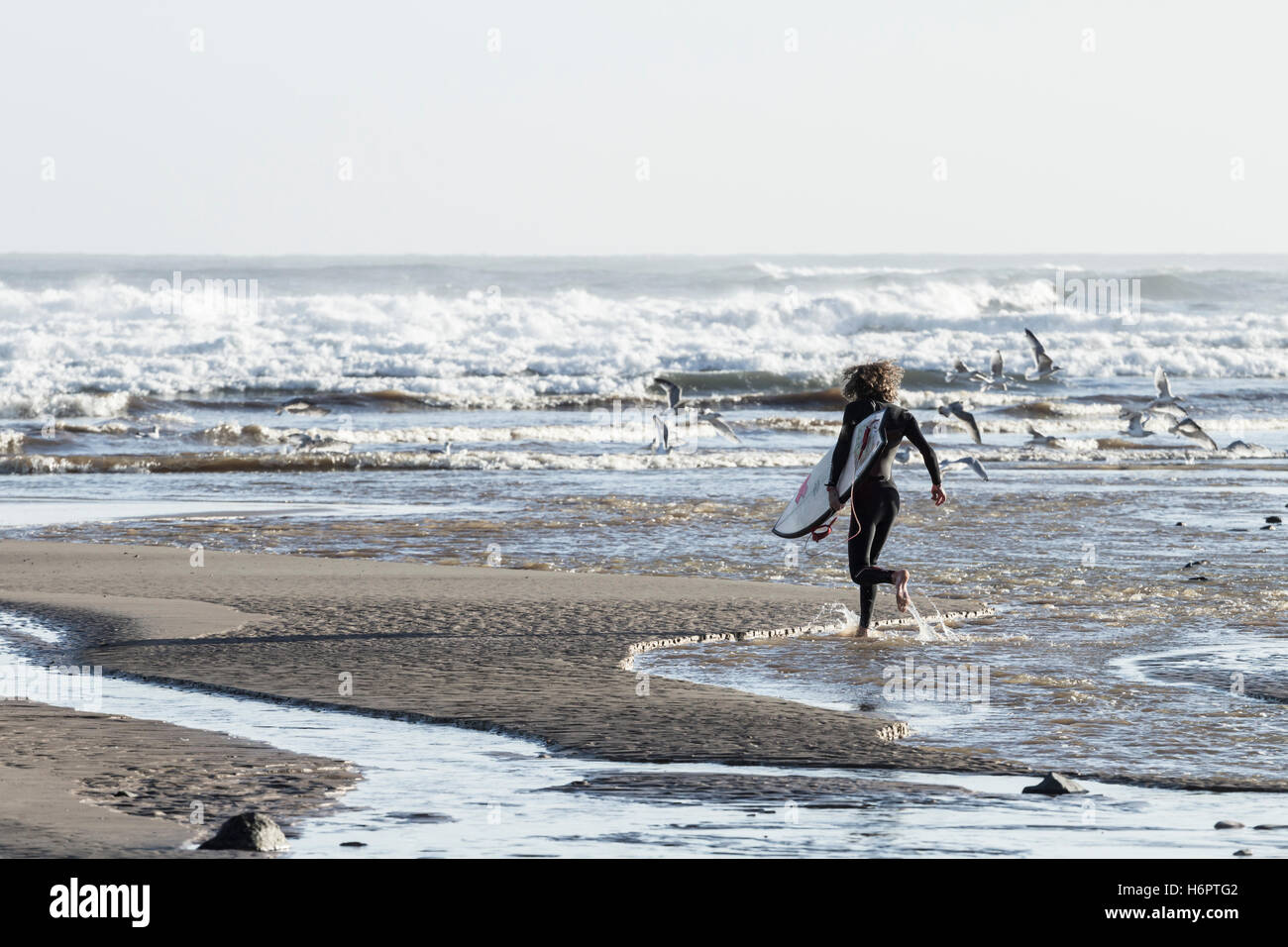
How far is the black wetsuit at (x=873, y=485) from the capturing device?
9.44 metres

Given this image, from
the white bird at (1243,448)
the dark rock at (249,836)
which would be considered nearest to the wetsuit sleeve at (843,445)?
the dark rock at (249,836)

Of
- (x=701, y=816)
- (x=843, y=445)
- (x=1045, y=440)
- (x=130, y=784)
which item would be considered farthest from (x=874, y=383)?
(x=1045, y=440)

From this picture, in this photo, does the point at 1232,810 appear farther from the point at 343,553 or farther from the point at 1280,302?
the point at 1280,302

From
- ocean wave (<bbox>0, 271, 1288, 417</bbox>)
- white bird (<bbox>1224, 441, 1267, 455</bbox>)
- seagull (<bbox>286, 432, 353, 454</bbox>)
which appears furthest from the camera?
ocean wave (<bbox>0, 271, 1288, 417</bbox>)

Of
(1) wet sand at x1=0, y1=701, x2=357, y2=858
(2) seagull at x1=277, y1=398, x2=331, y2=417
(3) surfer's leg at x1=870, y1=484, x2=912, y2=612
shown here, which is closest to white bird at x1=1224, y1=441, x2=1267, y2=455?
(3) surfer's leg at x1=870, y1=484, x2=912, y2=612

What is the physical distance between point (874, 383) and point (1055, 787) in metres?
4.29

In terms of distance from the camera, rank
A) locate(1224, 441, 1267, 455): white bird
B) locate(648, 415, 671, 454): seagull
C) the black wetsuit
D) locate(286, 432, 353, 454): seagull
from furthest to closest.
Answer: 1. locate(286, 432, 353, 454): seagull
2. locate(1224, 441, 1267, 455): white bird
3. locate(648, 415, 671, 454): seagull
4. the black wetsuit

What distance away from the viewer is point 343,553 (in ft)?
44.2

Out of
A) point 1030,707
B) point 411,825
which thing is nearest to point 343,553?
point 1030,707

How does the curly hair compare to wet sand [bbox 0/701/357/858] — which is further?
the curly hair

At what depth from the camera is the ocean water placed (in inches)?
323

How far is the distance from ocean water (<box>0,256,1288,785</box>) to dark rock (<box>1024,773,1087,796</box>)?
38 centimetres

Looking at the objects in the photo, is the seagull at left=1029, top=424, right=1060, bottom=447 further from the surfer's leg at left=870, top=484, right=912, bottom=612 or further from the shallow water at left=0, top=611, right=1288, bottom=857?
the shallow water at left=0, top=611, right=1288, bottom=857

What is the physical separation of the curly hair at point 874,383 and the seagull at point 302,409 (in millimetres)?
23584
